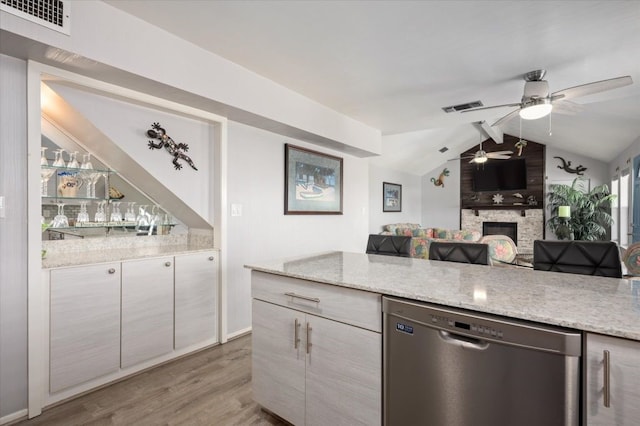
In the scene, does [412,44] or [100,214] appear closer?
[412,44]

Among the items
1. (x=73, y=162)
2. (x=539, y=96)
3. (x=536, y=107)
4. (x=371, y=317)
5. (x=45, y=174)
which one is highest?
(x=539, y=96)

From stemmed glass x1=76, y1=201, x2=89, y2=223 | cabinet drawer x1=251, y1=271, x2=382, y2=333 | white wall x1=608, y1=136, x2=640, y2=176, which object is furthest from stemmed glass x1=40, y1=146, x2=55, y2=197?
white wall x1=608, y1=136, x2=640, y2=176

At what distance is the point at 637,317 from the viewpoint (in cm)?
104

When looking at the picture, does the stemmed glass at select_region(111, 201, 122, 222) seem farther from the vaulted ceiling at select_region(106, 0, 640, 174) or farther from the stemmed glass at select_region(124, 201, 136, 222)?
the vaulted ceiling at select_region(106, 0, 640, 174)

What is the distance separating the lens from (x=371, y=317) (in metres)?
1.44

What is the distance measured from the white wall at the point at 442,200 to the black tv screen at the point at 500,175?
579mm

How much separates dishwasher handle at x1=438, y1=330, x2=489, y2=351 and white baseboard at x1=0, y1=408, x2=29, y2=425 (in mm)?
2423

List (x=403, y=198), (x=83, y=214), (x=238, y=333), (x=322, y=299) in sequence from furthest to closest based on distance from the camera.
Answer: (x=403, y=198) < (x=238, y=333) < (x=83, y=214) < (x=322, y=299)

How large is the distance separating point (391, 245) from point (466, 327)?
160 centimetres

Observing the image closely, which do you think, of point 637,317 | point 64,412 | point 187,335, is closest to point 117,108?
point 187,335

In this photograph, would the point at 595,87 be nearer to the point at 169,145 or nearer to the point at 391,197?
the point at 169,145

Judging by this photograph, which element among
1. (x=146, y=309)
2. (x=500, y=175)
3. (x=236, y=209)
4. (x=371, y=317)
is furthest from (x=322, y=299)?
(x=500, y=175)

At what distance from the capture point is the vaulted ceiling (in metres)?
1.95

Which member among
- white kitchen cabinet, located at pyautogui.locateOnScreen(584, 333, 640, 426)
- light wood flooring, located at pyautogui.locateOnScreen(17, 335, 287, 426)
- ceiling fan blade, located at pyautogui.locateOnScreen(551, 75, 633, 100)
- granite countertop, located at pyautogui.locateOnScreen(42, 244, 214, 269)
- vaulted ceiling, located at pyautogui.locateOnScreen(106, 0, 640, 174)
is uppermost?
vaulted ceiling, located at pyautogui.locateOnScreen(106, 0, 640, 174)
